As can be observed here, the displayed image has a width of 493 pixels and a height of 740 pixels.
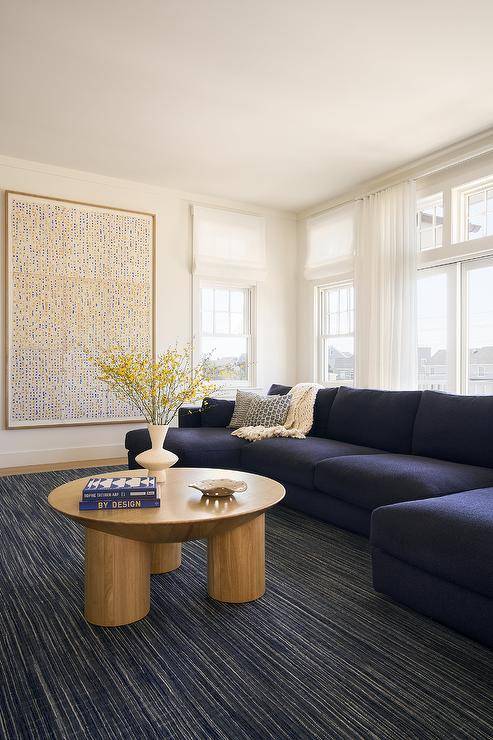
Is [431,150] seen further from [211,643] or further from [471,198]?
[211,643]

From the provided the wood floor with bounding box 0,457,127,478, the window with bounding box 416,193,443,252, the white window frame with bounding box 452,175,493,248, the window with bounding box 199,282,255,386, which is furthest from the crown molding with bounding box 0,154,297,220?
the wood floor with bounding box 0,457,127,478

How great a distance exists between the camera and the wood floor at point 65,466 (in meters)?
4.88

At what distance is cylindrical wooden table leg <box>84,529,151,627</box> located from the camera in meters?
2.03

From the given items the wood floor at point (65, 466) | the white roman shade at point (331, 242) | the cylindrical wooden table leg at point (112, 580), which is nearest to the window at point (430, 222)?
the white roman shade at point (331, 242)

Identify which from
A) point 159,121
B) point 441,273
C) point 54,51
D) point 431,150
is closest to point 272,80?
point 159,121

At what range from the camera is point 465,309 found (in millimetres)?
4629

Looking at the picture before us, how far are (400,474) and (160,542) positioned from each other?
131 centimetres

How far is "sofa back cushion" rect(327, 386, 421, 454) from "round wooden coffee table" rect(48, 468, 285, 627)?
1.49 m

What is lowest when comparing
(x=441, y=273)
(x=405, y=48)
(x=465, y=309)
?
(x=465, y=309)

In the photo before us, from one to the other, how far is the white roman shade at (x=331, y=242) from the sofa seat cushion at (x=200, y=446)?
2569 millimetres

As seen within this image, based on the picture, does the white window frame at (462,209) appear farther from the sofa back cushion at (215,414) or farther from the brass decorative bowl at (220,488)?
the brass decorative bowl at (220,488)

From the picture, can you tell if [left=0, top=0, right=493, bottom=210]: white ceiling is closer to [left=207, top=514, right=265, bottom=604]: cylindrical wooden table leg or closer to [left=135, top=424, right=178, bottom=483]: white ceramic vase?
[left=135, top=424, right=178, bottom=483]: white ceramic vase

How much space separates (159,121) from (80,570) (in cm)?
329

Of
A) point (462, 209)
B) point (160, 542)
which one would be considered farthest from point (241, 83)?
point (160, 542)
